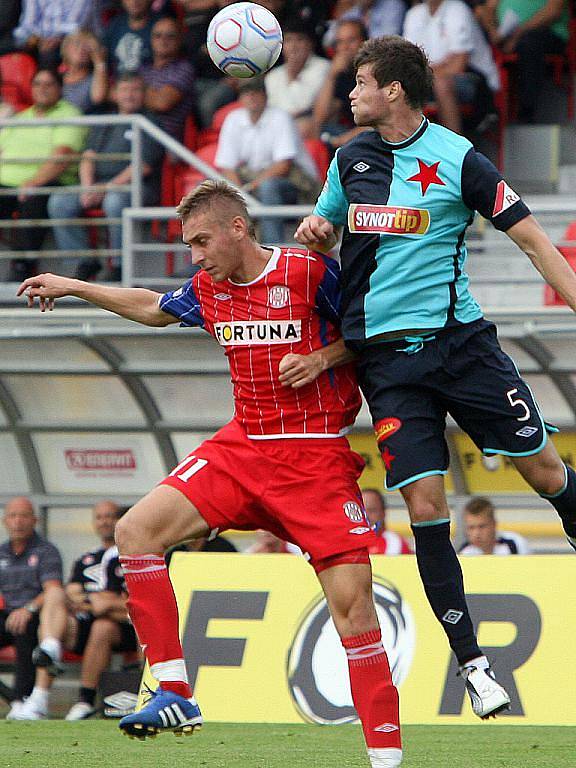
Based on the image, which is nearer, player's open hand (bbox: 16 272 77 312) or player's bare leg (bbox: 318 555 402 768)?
player's bare leg (bbox: 318 555 402 768)

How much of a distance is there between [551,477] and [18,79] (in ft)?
30.4

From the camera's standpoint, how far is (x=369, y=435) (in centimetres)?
1131

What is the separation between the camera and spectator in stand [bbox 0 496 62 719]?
417 inches

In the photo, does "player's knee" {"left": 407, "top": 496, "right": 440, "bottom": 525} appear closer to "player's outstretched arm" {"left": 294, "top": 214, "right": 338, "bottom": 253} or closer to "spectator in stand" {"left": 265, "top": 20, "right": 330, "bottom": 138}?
"player's outstretched arm" {"left": 294, "top": 214, "right": 338, "bottom": 253}

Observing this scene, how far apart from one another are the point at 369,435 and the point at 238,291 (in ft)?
18.3

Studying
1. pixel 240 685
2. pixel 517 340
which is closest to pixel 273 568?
pixel 240 685

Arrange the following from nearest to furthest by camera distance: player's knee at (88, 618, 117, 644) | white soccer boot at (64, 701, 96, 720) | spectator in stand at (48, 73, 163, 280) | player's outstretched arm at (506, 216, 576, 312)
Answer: player's outstretched arm at (506, 216, 576, 312) < white soccer boot at (64, 701, 96, 720) < player's knee at (88, 618, 117, 644) < spectator in stand at (48, 73, 163, 280)

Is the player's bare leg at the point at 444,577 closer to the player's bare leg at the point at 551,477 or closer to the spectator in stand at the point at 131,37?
the player's bare leg at the point at 551,477

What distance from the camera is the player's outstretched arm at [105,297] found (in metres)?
5.88

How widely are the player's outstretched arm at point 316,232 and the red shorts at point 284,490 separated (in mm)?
789

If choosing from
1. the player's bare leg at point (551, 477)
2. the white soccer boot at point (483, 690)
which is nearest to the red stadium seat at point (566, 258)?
the player's bare leg at point (551, 477)

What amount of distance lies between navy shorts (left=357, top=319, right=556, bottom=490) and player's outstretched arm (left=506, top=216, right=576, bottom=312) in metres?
0.38

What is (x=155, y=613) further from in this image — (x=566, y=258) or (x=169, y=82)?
(x=169, y=82)

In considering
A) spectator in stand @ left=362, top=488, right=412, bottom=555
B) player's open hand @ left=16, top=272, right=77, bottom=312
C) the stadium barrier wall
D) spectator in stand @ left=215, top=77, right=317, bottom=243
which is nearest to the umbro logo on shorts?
player's open hand @ left=16, top=272, right=77, bottom=312
